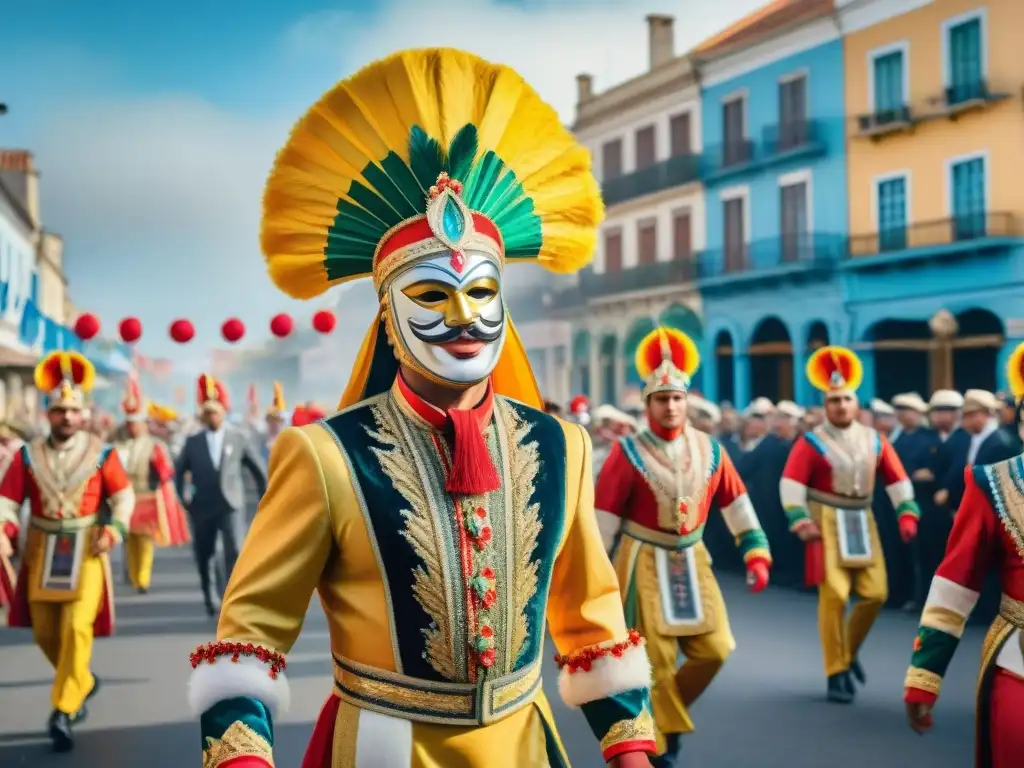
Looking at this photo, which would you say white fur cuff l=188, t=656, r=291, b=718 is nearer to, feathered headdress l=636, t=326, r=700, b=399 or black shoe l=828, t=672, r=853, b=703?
feathered headdress l=636, t=326, r=700, b=399

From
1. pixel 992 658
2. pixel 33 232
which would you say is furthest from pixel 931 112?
pixel 33 232

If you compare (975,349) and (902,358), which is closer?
(975,349)

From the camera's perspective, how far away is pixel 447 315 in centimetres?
312

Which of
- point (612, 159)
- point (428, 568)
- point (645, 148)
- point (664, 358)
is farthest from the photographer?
point (612, 159)

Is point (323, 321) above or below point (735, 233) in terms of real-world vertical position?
below

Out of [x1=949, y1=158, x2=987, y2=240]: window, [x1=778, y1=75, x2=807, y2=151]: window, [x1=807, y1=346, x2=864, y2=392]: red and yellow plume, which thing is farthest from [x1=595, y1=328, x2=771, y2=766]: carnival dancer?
[x1=778, y1=75, x2=807, y2=151]: window

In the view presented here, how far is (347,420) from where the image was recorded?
3189mm

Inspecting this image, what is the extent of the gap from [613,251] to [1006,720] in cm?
2708

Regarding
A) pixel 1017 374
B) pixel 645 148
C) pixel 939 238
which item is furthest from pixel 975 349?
pixel 1017 374

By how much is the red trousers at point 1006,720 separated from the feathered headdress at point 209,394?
8.68m

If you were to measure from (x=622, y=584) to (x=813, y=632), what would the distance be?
14.8 feet

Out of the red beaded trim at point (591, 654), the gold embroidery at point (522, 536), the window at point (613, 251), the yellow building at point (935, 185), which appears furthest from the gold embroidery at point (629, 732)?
the window at point (613, 251)

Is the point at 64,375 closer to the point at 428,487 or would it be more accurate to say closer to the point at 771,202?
the point at 428,487

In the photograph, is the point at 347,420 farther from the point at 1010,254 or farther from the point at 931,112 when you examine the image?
the point at 931,112
